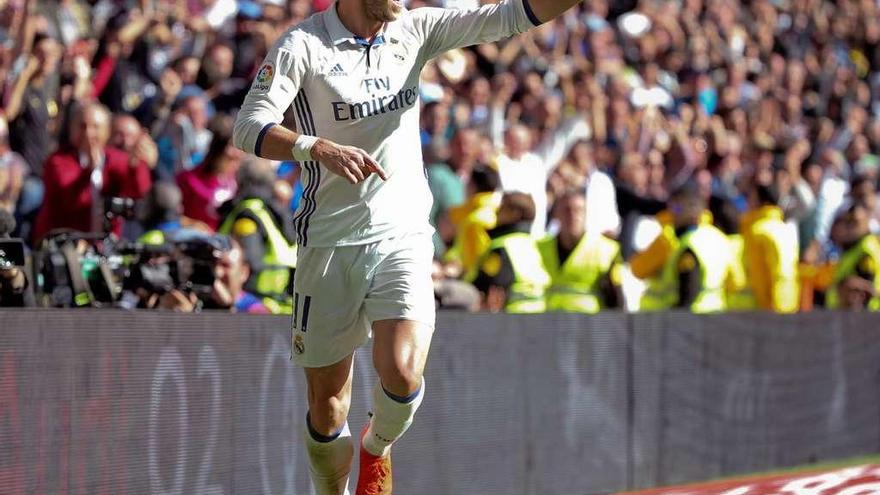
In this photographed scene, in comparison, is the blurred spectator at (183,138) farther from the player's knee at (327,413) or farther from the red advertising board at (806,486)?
the player's knee at (327,413)

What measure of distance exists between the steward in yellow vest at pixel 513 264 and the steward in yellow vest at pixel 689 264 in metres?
1.29

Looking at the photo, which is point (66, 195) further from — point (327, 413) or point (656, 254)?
point (656, 254)

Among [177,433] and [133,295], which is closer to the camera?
[177,433]

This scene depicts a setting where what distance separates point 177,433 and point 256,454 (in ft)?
2.08

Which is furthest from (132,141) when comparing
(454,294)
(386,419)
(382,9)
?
(386,419)

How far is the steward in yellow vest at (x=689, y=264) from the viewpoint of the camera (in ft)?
39.2

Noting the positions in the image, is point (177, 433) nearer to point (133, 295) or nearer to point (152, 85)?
point (133, 295)

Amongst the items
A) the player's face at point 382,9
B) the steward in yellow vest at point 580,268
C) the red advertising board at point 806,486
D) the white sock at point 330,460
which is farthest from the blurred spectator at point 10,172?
the red advertising board at point 806,486

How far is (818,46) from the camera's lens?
23.5 m

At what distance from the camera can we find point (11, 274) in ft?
24.8

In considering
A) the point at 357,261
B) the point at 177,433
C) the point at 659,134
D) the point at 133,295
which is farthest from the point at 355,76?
the point at 659,134

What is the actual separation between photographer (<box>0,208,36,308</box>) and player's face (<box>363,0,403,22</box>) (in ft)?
6.55

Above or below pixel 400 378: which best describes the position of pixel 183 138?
above

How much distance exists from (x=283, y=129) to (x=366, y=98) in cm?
52
